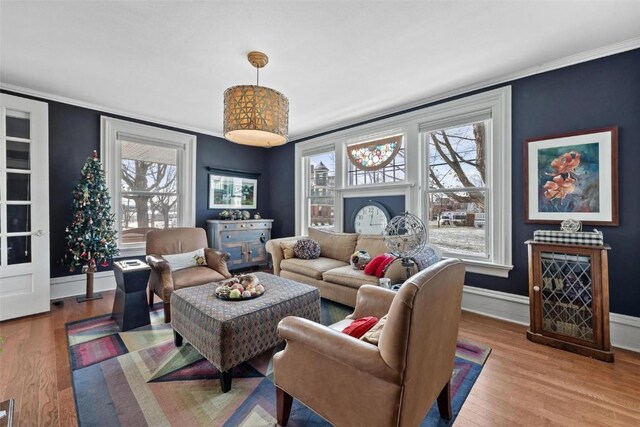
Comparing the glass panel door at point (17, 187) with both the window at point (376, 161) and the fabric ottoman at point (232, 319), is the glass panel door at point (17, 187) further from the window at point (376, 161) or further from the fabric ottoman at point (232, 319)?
the window at point (376, 161)

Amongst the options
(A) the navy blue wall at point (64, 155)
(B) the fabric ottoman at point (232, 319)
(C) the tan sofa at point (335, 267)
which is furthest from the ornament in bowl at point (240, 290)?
(A) the navy blue wall at point (64, 155)

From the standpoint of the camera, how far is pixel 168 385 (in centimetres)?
182

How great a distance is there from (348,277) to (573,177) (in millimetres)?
2326

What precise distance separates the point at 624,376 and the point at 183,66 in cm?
439

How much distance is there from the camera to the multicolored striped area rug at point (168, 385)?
61.1 inches

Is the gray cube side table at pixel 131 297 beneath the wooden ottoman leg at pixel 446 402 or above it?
above

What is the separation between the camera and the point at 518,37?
2215 mm

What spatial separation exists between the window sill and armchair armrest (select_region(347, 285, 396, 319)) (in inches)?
65.4

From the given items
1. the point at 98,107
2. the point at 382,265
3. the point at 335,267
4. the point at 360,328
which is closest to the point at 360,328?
the point at 360,328

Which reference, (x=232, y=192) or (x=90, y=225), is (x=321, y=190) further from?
(x=90, y=225)

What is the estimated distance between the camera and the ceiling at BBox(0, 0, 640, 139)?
6.24ft

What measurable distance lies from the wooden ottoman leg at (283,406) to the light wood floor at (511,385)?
95 centimetres

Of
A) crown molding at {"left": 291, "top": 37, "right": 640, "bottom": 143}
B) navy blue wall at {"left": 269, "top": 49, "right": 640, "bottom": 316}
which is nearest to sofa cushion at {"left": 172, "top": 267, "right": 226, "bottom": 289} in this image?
crown molding at {"left": 291, "top": 37, "right": 640, "bottom": 143}

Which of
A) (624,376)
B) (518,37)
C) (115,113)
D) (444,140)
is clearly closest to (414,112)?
(444,140)
